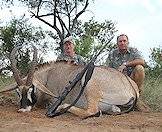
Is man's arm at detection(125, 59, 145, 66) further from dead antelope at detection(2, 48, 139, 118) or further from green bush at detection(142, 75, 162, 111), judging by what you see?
green bush at detection(142, 75, 162, 111)

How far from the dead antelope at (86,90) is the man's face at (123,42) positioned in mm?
593

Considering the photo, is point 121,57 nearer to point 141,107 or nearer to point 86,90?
point 141,107

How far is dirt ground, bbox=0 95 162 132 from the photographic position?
14.4ft

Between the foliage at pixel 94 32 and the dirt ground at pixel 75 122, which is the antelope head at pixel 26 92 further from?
the foliage at pixel 94 32

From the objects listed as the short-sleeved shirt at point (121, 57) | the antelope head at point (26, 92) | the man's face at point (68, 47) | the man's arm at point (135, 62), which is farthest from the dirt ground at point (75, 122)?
the man's face at point (68, 47)

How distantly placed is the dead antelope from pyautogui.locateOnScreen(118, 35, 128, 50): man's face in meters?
0.59

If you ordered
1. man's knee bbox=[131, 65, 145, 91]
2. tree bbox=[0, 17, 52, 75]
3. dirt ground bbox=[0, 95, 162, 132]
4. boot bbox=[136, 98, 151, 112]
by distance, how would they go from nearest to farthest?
dirt ground bbox=[0, 95, 162, 132] → boot bbox=[136, 98, 151, 112] → man's knee bbox=[131, 65, 145, 91] → tree bbox=[0, 17, 52, 75]

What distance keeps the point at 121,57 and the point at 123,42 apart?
0.84 ft

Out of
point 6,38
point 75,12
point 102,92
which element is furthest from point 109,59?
point 75,12

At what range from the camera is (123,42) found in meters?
6.82

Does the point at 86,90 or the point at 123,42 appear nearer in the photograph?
the point at 86,90

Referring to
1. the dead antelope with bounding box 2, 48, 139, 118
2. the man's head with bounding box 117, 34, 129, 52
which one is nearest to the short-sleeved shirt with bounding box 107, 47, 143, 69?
the man's head with bounding box 117, 34, 129, 52

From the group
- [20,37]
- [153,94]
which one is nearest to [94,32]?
[20,37]

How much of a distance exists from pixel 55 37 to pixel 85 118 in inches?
487
